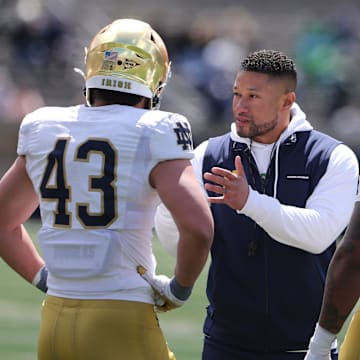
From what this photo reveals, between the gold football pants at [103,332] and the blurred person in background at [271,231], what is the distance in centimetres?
85

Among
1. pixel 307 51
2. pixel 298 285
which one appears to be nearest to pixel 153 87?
pixel 298 285

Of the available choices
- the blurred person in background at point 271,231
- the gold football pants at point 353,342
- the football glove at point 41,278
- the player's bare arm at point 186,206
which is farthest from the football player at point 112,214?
the blurred person in background at point 271,231

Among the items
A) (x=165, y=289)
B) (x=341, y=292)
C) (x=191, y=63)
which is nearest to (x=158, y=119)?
(x=165, y=289)

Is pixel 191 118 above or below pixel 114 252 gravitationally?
Result: below

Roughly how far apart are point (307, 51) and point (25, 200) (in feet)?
51.7

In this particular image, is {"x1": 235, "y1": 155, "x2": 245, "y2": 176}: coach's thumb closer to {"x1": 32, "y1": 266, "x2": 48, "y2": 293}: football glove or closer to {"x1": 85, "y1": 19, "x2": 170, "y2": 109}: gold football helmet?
{"x1": 85, "y1": 19, "x2": 170, "y2": 109}: gold football helmet

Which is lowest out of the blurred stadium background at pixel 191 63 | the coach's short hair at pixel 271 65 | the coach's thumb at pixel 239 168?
the blurred stadium background at pixel 191 63

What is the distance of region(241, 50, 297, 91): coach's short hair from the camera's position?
464cm

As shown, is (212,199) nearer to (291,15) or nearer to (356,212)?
(356,212)

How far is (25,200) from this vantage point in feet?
12.7

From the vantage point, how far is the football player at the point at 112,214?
11.8ft

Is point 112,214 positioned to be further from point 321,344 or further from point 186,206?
point 321,344

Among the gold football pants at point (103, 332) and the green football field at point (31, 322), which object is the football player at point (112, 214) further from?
the green football field at point (31, 322)

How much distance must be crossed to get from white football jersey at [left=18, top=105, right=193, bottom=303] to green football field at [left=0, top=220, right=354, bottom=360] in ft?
12.5
